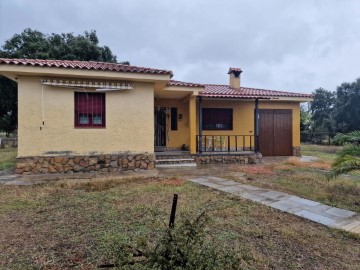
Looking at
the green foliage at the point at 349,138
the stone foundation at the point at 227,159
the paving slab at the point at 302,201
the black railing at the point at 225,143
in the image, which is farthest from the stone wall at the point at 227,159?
the paving slab at the point at 302,201

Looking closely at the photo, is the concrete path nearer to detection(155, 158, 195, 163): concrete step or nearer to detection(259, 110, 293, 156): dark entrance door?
detection(155, 158, 195, 163): concrete step

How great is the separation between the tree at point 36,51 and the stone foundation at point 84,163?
1423 centimetres

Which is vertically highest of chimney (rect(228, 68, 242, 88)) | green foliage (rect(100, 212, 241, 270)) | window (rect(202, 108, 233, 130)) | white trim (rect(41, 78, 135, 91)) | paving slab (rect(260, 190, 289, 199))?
chimney (rect(228, 68, 242, 88))

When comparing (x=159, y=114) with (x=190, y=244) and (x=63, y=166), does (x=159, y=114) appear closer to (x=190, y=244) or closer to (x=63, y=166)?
(x=63, y=166)

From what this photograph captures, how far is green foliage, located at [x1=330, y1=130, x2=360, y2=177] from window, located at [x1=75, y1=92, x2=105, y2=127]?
722 centimetres

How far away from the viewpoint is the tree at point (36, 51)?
18322 mm

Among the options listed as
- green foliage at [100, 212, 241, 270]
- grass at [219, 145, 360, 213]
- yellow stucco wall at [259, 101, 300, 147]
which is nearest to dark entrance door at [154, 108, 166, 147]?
grass at [219, 145, 360, 213]

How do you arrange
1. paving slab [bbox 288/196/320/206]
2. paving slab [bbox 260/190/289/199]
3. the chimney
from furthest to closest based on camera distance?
1. the chimney
2. paving slab [bbox 260/190/289/199]
3. paving slab [bbox 288/196/320/206]

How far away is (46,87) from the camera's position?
25.1 feet

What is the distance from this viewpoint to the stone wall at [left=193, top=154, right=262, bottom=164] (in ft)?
34.2

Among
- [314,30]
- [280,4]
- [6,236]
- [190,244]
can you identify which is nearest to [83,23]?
[280,4]

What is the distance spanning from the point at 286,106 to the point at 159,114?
729cm

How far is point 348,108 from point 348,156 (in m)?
21.6

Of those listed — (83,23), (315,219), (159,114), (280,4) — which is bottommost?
(315,219)
